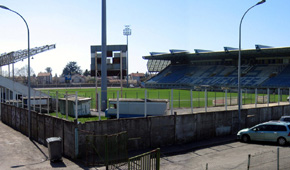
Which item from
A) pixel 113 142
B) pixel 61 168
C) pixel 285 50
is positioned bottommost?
pixel 61 168

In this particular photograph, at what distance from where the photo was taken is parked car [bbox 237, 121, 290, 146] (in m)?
18.1

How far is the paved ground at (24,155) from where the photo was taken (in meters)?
14.0

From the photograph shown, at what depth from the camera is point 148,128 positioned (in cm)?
1770

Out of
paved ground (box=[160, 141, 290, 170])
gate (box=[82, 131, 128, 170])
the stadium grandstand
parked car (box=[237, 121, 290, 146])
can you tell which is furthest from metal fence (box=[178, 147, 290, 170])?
the stadium grandstand

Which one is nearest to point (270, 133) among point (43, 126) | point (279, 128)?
point (279, 128)

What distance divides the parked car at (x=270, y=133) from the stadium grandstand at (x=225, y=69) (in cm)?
4458

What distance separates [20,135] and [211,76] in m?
64.0

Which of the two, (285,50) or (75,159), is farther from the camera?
(285,50)

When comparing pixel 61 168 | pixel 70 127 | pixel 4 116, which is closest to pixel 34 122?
pixel 70 127

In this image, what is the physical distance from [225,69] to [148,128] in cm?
6719

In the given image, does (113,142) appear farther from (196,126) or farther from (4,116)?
(4,116)

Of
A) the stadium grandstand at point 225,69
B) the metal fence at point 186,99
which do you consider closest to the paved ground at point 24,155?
the metal fence at point 186,99

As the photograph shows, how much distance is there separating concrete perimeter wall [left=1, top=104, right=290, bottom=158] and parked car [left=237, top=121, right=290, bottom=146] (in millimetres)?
2281

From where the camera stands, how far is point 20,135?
21.9m
